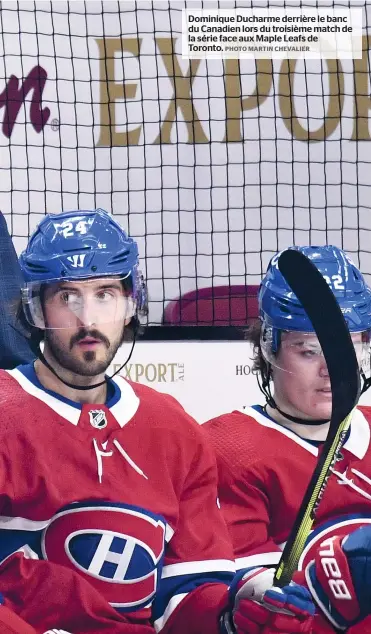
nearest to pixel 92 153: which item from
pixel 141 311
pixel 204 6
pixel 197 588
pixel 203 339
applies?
pixel 204 6

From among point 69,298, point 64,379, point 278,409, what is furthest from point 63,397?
point 278,409

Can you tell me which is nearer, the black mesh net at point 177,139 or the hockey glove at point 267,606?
the hockey glove at point 267,606

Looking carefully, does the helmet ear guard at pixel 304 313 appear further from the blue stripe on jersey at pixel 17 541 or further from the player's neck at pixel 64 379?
the blue stripe on jersey at pixel 17 541

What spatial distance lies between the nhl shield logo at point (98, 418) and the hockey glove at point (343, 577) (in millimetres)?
337

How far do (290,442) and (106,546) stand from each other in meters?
0.35

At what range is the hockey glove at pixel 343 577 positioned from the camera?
4.87 feet

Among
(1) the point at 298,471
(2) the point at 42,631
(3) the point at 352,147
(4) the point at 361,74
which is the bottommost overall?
(2) the point at 42,631

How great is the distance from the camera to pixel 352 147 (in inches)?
137

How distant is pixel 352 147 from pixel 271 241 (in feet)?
1.21

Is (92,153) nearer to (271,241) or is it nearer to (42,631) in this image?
(271,241)

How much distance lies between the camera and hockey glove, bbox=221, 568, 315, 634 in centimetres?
141

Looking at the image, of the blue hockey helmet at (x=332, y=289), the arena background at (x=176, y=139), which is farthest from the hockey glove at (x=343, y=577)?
the arena background at (x=176, y=139)

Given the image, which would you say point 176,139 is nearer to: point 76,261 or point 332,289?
point 332,289

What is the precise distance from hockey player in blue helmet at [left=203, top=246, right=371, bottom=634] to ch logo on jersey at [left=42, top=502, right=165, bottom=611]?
0.19m
